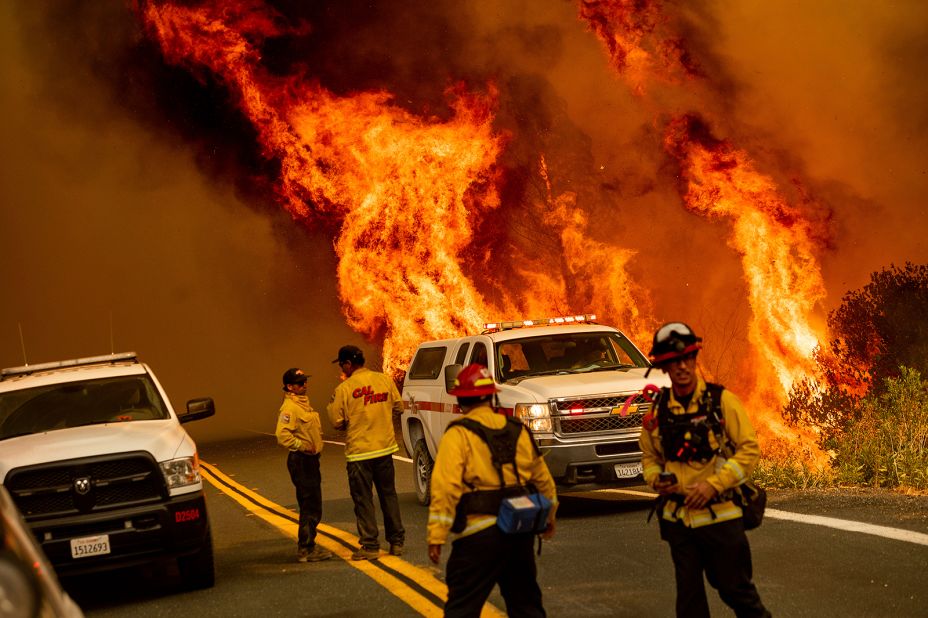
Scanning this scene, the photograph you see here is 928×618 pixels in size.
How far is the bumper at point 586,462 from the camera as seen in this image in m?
11.6

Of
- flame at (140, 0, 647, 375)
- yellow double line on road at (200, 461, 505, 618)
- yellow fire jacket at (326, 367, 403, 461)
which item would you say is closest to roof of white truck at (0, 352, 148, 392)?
yellow fire jacket at (326, 367, 403, 461)

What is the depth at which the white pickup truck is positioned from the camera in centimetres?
1165

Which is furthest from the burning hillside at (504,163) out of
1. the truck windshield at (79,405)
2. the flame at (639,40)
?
the truck windshield at (79,405)

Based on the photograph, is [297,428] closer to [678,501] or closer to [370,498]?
[370,498]

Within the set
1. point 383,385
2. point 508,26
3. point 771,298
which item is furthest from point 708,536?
point 508,26

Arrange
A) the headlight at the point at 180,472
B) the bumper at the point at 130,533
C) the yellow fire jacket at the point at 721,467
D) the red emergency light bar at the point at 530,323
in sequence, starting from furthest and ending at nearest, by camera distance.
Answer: the red emergency light bar at the point at 530,323 → the headlight at the point at 180,472 → the bumper at the point at 130,533 → the yellow fire jacket at the point at 721,467

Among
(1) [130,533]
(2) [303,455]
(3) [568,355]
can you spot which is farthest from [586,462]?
(1) [130,533]

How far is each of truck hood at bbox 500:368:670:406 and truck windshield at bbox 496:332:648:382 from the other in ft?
1.62

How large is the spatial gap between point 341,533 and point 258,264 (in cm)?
3505

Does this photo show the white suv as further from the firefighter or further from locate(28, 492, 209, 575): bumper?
the firefighter

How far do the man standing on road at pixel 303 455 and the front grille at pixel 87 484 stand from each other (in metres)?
1.45

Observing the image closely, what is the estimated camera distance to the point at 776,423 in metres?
21.8

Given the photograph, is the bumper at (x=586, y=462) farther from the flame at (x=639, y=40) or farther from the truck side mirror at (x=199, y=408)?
the flame at (x=639, y=40)

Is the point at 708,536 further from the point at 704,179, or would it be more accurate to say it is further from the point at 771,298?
the point at 704,179
